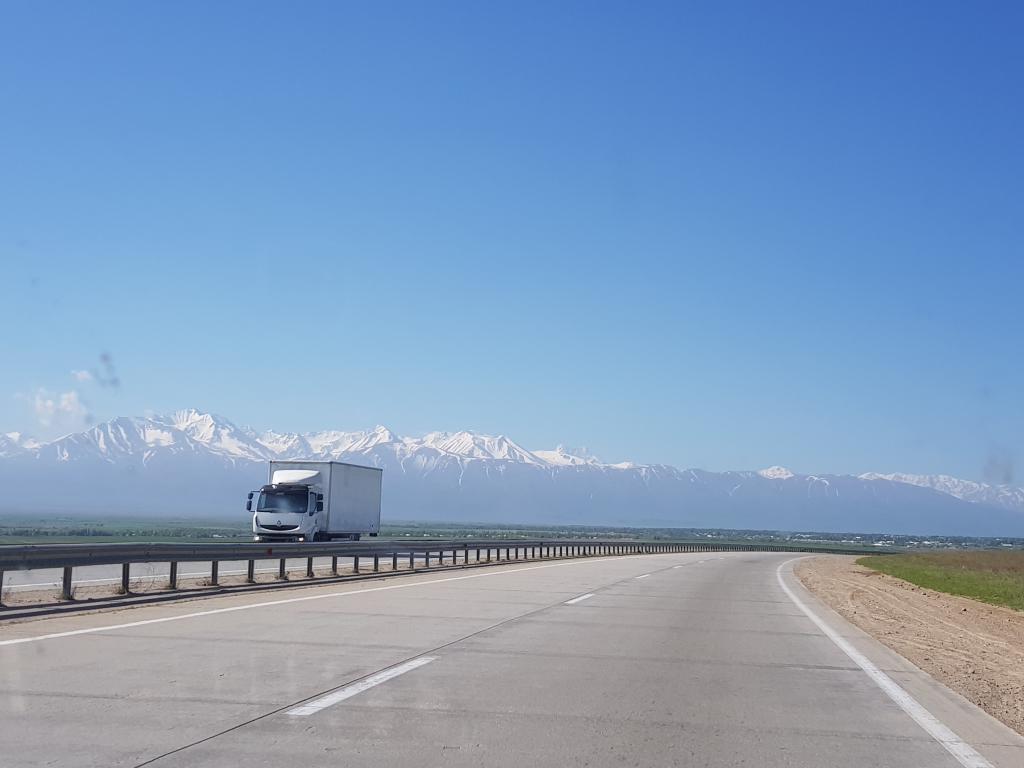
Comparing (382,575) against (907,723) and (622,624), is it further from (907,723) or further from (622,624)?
(907,723)

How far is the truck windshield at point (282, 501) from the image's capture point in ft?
126

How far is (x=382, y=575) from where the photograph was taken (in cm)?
2911

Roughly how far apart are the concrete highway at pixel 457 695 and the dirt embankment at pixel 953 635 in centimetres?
44

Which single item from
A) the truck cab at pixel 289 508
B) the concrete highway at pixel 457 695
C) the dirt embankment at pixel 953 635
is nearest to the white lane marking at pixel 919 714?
the concrete highway at pixel 457 695

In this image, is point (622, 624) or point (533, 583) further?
point (533, 583)

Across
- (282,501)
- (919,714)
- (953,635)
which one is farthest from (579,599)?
(282,501)

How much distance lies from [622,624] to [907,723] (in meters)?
7.80

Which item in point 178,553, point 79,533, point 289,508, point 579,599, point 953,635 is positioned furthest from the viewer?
point 79,533

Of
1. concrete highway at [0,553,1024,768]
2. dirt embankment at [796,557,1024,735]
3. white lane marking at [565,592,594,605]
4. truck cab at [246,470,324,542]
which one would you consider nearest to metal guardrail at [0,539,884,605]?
concrete highway at [0,553,1024,768]

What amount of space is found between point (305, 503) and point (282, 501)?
0.89 metres

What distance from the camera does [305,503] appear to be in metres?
38.4

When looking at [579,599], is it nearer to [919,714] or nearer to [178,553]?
[178,553]

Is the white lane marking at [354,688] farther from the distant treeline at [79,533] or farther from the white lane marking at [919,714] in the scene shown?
the distant treeline at [79,533]

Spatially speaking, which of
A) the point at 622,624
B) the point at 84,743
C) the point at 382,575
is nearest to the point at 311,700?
the point at 84,743
